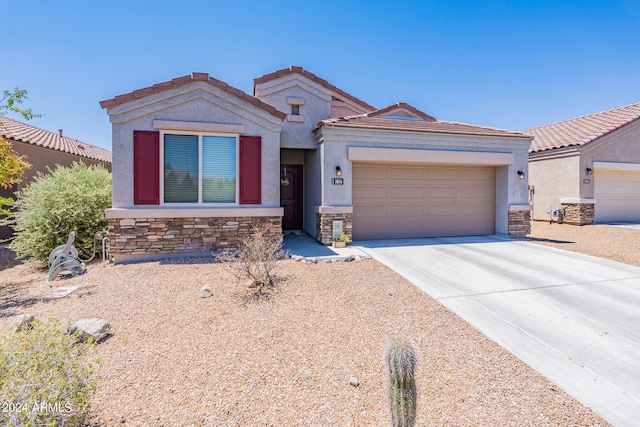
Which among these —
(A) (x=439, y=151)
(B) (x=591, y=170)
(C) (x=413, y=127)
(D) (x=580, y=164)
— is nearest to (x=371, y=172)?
→ (C) (x=413, y=127)

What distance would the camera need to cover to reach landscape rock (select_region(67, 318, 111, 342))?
367cm

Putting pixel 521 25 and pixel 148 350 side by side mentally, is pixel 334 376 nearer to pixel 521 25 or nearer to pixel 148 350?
pixel 148 350

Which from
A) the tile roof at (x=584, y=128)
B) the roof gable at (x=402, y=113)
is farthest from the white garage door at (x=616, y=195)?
the roof gable at (x=402, y=113)

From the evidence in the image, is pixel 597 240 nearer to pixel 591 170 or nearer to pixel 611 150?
pixel 591 170

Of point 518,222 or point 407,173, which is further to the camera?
point 518,222

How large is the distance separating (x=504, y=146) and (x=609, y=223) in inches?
402

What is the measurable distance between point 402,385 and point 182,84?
8.34 meters

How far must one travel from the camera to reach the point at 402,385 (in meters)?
2.07

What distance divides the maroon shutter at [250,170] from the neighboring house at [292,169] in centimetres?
3

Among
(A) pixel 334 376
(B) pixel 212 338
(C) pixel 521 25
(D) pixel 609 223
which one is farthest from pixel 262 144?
(D) pixel 609 223

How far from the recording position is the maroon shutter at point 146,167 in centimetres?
744

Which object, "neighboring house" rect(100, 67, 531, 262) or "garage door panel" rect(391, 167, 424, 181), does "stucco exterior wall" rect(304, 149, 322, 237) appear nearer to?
"neighboring house" rect(100, 67, 531, 262)

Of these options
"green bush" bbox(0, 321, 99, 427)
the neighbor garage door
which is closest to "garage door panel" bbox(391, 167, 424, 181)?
the neighbor garage door

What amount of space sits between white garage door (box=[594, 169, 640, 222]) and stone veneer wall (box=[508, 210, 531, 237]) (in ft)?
26.6
